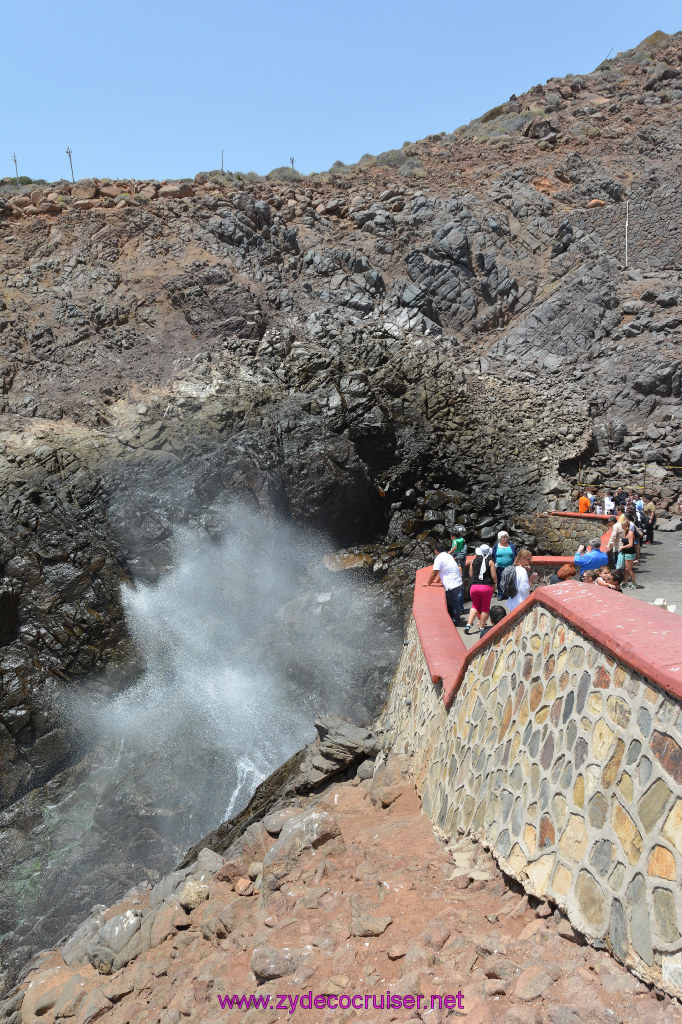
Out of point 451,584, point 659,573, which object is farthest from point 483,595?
point 659,573

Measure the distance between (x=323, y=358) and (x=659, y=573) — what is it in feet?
43.4

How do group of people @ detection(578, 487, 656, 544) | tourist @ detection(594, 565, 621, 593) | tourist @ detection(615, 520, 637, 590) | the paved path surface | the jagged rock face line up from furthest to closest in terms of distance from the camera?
the jagged rock face → group of people @ detection(578, 487, 656, 544) → tourist @ detection(615, 520, 637, 590) → the paved path surface → tourist @ detection(594, 565, 621, 593)

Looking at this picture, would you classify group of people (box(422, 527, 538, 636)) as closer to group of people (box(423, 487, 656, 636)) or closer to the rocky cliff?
group of people (box(423, 487, 656, 636))

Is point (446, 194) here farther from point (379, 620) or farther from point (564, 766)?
point (564, 766)

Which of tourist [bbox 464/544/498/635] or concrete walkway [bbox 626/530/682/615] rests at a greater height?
tourist [bbox 464/544/498/635]

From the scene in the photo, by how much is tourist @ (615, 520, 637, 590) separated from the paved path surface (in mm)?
178

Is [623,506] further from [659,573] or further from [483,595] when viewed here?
[483,595]

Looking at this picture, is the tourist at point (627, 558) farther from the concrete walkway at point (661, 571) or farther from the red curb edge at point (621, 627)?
the red curb edge at point (621, 627)

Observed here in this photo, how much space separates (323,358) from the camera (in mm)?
22156

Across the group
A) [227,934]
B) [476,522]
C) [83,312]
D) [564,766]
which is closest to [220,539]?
[476,522]

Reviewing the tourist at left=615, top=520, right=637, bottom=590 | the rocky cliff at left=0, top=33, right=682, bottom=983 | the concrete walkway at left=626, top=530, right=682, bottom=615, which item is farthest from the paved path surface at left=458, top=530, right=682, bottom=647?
the rocky cliff at left=0, top=33, right=682, bottom=983

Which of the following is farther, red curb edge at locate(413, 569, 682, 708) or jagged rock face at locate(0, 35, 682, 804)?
jagged rock face at locate(0, 35, 682, 804)

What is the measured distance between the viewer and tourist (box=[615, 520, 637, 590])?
10.4 metres

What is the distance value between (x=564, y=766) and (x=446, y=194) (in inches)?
1365
